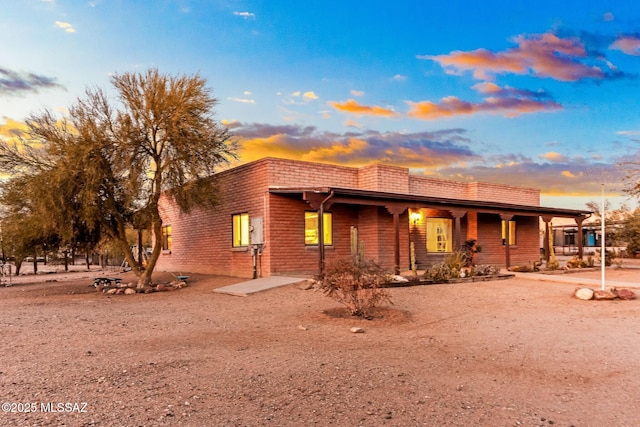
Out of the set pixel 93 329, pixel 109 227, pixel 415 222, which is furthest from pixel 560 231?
pixel 93 329

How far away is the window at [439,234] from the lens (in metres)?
20.6

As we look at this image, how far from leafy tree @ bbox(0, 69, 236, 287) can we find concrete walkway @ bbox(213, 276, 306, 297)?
3594 millimetres

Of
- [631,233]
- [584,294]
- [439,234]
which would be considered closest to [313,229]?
[439,234]

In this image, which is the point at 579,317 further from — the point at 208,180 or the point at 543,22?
the point at 208,180

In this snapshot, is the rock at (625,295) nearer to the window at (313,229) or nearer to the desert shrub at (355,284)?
the desert shrub at (355,284)

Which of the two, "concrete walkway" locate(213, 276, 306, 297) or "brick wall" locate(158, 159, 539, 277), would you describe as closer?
"concrete walkway" locate(213, 276, 306, 297)

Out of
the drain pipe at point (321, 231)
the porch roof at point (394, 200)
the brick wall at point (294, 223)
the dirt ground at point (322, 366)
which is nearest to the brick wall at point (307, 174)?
the brick wall at point (294, 223)

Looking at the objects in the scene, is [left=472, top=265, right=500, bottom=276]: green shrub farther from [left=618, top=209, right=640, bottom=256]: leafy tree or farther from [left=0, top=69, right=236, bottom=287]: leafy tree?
[left=618, top=209, right=640, bottom=256]: leafy tree

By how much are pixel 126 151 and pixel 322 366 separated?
11.9m

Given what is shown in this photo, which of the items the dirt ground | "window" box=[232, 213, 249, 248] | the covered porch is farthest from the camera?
"window" box=[232, 213, 249, 248]

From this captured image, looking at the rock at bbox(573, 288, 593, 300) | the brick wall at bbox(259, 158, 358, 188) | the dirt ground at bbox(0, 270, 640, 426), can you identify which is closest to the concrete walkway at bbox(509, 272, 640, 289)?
the rock at bbox(573, 288, 593, 300)

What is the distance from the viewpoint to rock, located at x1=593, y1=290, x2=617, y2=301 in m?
11.6

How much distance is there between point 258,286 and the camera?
13.5 metres

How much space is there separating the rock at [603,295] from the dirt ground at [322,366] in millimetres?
705
